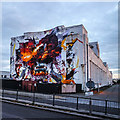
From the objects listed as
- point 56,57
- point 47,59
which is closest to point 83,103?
point 56,57

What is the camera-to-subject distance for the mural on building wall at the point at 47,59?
92.3 ft

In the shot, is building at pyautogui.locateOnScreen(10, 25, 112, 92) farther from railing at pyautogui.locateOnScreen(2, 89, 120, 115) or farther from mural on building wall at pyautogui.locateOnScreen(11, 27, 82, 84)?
railing at pyautogui.locateOnScreen(2, 89, 120, 115)

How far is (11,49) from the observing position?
39.1 meters

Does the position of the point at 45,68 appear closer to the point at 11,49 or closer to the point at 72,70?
the point at 72,70

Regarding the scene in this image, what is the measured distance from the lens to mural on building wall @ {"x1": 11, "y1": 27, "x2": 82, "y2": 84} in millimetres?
28125

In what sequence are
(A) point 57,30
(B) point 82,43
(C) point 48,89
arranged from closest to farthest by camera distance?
(C) point 48,89
(B) point 82,43
(A) point 57,30

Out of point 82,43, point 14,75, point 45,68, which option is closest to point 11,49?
point 14,75

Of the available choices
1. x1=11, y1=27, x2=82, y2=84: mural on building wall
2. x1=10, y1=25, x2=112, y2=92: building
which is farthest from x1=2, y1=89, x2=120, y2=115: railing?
x1=11, y1=27, x2=82, y2=84: mural on building wall

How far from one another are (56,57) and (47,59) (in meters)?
2.56

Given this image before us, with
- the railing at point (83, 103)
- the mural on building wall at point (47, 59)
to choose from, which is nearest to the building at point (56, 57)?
the mural on building wall at point (47, 59)

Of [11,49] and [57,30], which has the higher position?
[57,30]

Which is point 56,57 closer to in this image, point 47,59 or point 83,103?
point 47,59

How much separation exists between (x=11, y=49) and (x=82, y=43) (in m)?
22.2

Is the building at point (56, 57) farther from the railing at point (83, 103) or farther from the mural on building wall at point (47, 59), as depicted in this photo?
the railing at point (83, 103)
